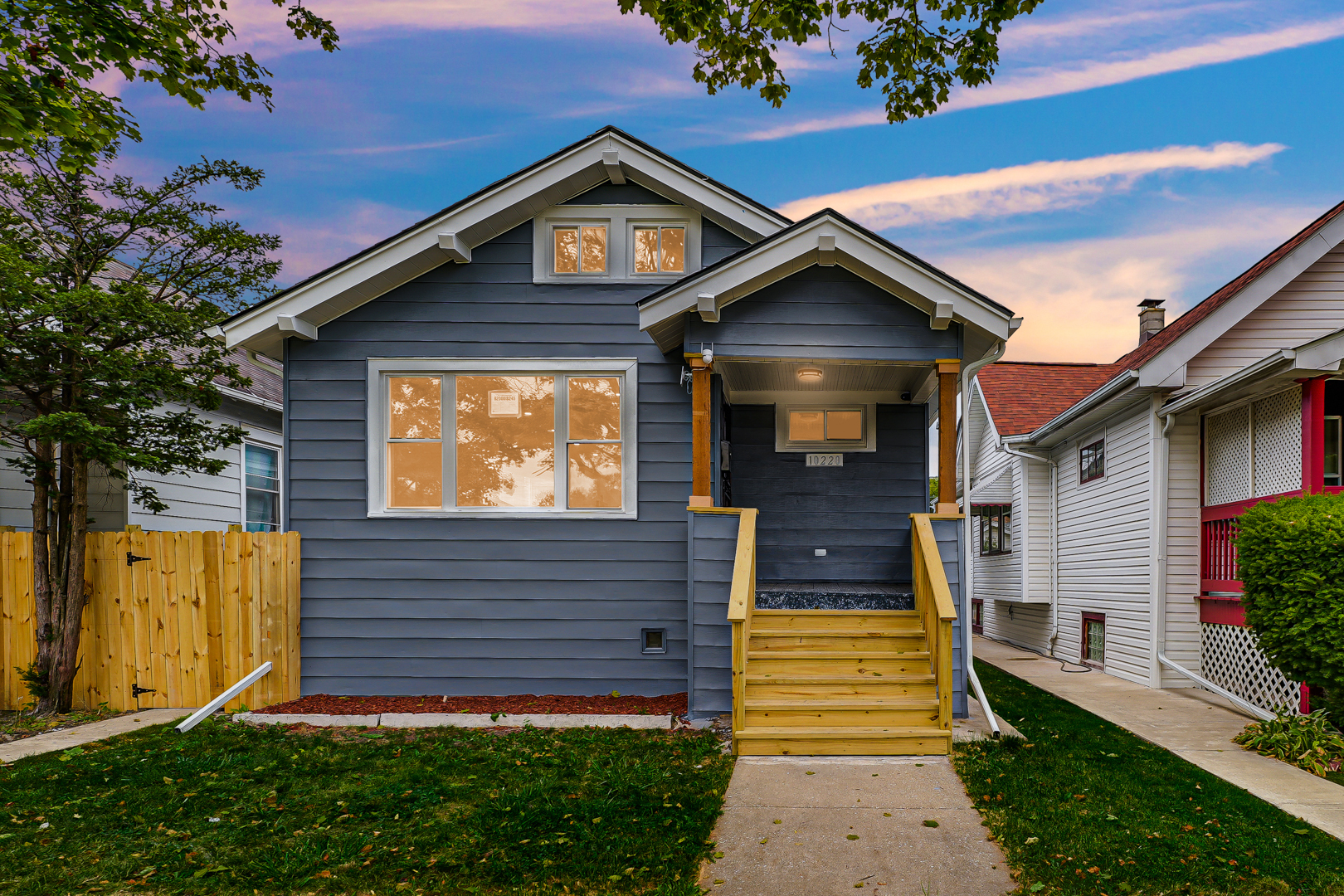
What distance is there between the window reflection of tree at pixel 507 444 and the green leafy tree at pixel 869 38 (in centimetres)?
345

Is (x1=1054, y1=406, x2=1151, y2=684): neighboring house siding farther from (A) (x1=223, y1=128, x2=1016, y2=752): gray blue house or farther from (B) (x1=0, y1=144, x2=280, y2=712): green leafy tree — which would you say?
(B) (x1=0, y1=144, x2=280, y2=712): green leafy tree

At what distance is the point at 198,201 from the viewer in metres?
7.86

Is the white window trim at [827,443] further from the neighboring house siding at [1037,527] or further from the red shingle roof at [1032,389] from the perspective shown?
the neighboring house siding at [1037,527]

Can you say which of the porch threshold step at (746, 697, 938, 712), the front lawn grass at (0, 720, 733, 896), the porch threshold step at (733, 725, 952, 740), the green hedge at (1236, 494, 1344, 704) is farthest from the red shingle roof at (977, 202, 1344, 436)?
the front lawn grass at (0, 720, 733, 896)

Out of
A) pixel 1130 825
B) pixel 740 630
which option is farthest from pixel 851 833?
pixel 740 630

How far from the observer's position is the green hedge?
5879 mm

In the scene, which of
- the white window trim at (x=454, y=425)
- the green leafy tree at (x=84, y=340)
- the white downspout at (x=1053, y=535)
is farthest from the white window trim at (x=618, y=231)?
the white downspout at (x=1053, y=535)

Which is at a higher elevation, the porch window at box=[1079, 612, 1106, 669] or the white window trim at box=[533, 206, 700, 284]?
the white window trim at box=[533, 206, 700, 284]

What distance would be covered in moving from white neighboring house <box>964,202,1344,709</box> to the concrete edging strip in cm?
501

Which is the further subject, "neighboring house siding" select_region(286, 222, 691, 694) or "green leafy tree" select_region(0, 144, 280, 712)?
"neighboring house siding" select_region(286, 222, 691, 694)

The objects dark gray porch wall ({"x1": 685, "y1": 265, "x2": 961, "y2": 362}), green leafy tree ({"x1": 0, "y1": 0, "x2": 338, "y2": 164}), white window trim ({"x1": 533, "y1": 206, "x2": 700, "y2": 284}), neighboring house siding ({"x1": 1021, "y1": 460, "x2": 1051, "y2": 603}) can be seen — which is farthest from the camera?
neighboring house siding ({"x1": 1021, "y1": 460, "x2": 1051, "y2": 603})

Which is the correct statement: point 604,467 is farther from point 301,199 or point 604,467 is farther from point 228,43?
point 301,199

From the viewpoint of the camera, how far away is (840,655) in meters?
6.43

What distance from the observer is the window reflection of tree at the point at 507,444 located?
7844mm
